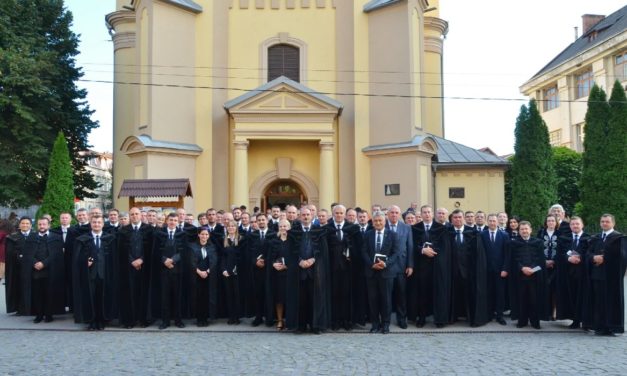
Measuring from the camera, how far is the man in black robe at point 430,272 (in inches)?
422

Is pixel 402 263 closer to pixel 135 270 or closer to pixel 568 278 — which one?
pixel 568 278

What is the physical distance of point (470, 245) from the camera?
1101 centimetres

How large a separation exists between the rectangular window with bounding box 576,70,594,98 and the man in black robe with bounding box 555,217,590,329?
128ft

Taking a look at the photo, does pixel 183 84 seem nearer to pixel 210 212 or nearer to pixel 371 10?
pixel 371 10

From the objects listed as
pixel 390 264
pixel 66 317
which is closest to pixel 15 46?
pixel 66 317

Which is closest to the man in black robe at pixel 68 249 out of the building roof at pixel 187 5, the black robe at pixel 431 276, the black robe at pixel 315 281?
the black robe at pixel 315 281

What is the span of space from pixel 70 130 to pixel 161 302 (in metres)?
19.9

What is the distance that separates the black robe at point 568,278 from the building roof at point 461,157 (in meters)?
12.2

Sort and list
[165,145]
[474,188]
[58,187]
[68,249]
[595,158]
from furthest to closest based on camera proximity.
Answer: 1. [595,158]
2. [474,188]
3. [58,187]
4. [165,145]
5. [68,249]

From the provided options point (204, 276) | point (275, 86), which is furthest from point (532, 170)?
point (204, 276)

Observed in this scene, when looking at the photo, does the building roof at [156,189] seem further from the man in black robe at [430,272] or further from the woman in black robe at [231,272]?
the man in black robe at [430,272]

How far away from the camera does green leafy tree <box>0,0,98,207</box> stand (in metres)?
25.3

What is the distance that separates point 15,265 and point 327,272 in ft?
19.4

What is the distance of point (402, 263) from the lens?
10594mm
